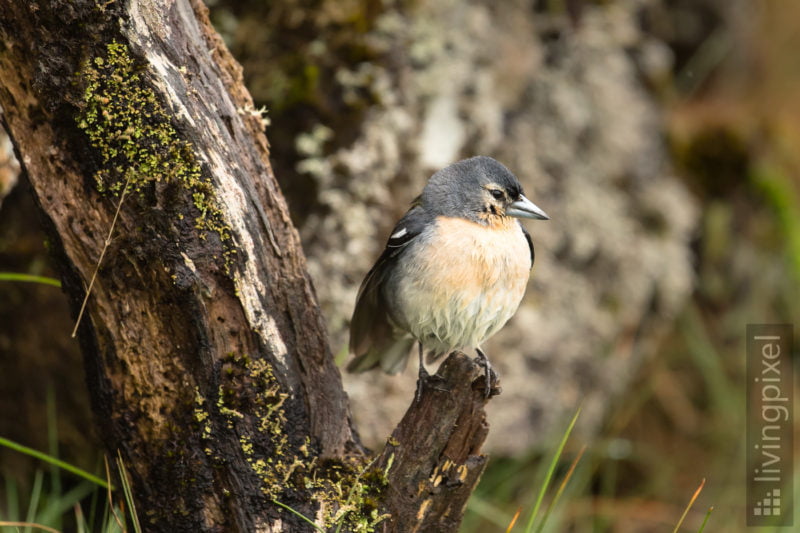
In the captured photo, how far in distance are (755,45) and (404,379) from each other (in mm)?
4544

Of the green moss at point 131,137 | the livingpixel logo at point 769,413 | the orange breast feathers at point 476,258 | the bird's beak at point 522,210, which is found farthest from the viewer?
the livingpixel logo at point 769,413

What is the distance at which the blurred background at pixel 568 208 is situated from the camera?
478cm

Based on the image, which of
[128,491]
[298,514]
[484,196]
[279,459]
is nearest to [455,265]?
[484,196]

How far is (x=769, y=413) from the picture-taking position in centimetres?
636

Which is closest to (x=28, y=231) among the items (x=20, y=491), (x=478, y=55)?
(x=20, y=491)

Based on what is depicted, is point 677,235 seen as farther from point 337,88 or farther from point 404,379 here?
point 337,88

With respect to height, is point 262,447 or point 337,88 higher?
point 337,88

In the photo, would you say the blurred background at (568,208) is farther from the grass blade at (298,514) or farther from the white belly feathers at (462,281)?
the grass blade at (298,514)

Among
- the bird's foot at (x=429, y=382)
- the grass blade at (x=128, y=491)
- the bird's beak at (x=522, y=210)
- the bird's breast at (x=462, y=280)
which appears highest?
the bird's beak at (x=522, y=210)

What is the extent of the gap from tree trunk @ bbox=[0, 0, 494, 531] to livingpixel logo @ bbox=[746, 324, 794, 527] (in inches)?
154

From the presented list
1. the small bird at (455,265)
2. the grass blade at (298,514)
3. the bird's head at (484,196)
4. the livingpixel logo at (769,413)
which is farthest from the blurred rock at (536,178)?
the grass blade at (298,514)

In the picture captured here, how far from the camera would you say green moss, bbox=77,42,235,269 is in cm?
259

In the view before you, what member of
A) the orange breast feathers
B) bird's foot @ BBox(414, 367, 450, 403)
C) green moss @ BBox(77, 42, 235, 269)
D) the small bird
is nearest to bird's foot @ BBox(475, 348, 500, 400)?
the small bird

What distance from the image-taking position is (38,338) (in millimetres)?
4691
